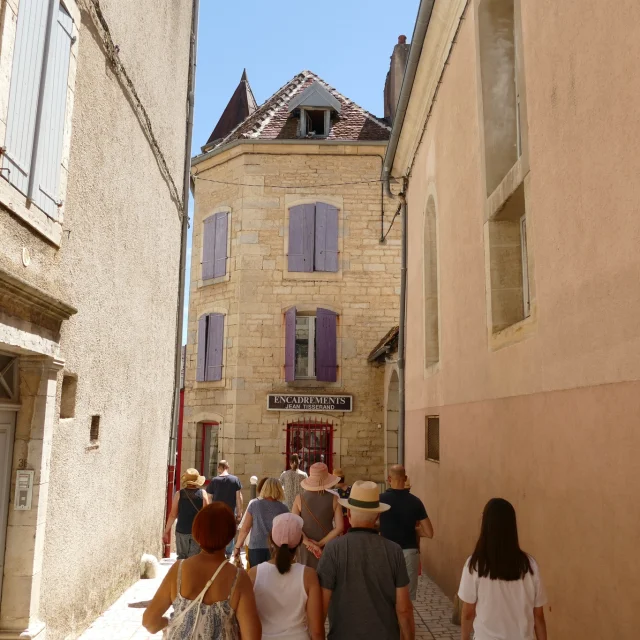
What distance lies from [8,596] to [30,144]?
288 cm

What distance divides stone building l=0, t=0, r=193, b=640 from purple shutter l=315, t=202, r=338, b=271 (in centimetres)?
738

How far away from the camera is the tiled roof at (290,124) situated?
1683cm

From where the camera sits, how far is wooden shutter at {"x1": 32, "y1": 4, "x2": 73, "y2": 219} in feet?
14.7

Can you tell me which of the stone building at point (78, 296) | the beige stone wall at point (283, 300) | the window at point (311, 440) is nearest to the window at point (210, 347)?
the beige stone wall at point (283, 300)

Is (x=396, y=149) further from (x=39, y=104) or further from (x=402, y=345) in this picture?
(x=39, y=104)

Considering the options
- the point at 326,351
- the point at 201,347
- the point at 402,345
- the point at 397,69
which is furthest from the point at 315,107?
the point at 402,345

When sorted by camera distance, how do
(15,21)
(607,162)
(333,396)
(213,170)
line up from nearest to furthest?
(607,162) < (15,21) < (333,396) < (213,170)

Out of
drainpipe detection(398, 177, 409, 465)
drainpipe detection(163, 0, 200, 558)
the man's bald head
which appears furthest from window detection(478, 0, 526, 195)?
drainpipe detection(398, 177, 409, 465)

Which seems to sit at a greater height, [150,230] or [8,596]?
[150,230]

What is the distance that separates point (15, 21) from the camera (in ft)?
13.1

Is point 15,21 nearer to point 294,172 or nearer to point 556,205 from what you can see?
point 556,205

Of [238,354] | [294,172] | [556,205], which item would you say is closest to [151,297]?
[556,205]

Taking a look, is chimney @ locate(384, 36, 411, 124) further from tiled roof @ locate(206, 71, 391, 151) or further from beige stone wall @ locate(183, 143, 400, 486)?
beige stone wall @ locate(183, 143, 400, 486)

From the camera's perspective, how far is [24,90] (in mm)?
4172
